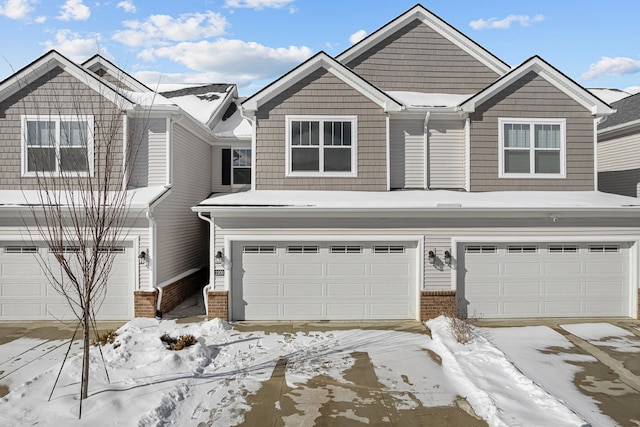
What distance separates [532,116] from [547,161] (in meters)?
1.50

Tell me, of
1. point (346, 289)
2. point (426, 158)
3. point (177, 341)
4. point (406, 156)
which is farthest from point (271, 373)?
point (426, 158)

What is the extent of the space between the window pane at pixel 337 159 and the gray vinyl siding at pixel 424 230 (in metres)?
1.99

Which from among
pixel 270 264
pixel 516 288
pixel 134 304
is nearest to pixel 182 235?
pixel 134 304

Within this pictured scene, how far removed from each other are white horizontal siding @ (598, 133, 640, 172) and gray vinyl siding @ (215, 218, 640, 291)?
267 inches

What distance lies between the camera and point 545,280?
10.9 metres

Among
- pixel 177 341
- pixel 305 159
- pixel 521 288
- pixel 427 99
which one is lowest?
pixel 177 341

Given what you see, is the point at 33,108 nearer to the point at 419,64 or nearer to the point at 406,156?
the point at 406,156

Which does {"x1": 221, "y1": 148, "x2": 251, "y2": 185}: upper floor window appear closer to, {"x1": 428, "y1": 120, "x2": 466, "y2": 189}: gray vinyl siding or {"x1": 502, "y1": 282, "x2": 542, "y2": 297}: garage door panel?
{"x1": 428, "y1": 120, "x2": 466, "y2": 189}: gray vinyl siding

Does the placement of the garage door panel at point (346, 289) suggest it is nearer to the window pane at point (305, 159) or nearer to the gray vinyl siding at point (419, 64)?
the window pane at point (305, 159)

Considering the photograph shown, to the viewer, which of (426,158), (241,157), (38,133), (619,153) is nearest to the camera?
(38,133)

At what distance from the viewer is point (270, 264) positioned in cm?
1080

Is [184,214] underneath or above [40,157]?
underneath

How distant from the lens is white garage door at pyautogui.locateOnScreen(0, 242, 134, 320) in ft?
35.6

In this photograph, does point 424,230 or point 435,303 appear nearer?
point 435,303
